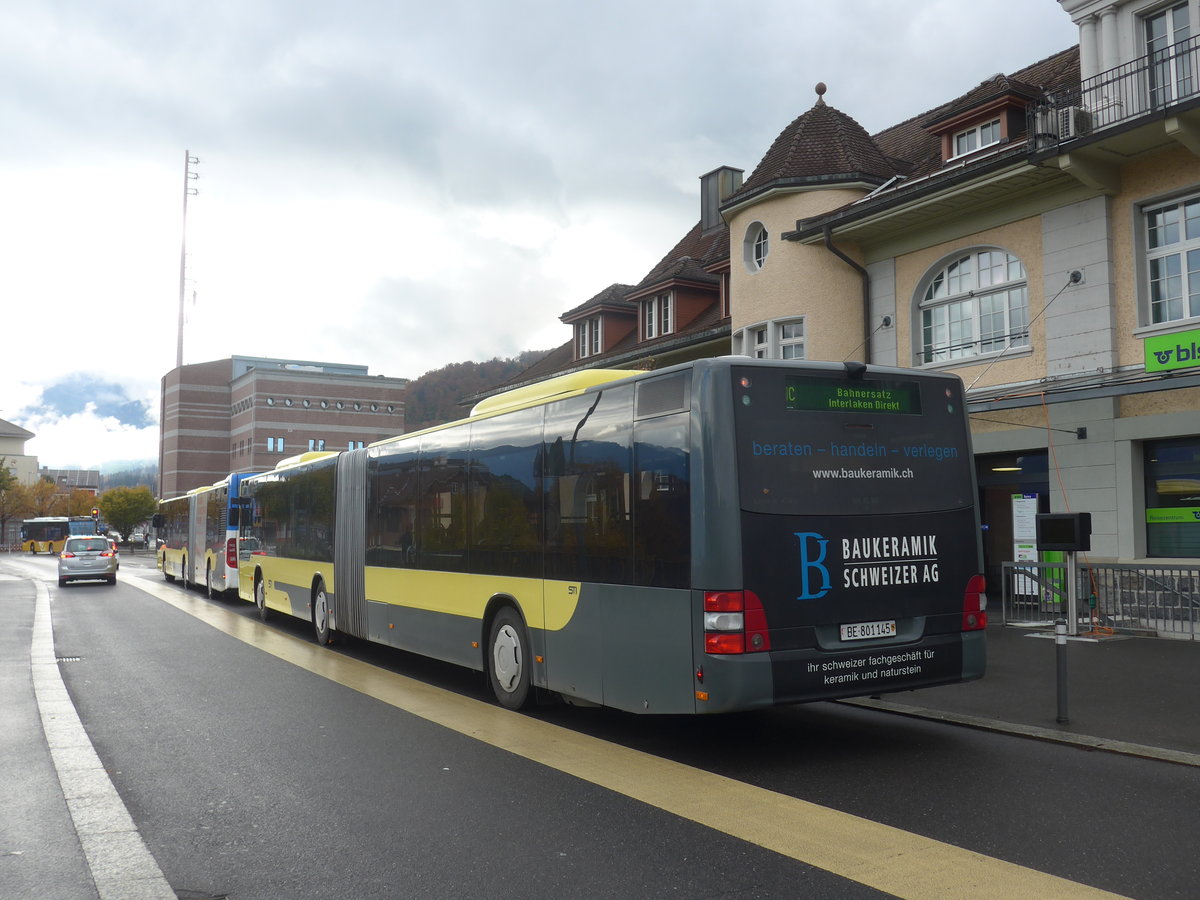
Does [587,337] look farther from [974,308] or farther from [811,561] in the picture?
[811,561]

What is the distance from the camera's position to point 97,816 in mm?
5766

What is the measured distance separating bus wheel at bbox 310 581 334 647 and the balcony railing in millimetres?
12860

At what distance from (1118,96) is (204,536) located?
22833mm

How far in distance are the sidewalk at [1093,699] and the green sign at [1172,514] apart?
9.97ft

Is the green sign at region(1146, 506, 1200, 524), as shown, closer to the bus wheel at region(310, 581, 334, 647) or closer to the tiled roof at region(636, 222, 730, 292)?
A: the bus wheel at region(310, 581, 334, 647)

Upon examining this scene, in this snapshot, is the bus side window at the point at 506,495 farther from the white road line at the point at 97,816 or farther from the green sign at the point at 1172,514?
the green sign at the point at 1172,514

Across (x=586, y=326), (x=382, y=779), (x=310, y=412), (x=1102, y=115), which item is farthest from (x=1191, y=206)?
(x=310, y=412)

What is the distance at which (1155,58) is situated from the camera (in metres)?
15.6

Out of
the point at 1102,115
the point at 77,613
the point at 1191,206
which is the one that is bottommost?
the point at 77,613

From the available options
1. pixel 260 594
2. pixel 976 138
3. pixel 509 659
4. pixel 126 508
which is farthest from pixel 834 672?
pixel 126 508

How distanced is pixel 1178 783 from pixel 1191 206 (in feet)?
38.6

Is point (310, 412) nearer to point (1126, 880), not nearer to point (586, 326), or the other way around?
point (586, 326)

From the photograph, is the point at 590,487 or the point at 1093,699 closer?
the point at 590,487

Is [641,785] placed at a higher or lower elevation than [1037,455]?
lower
